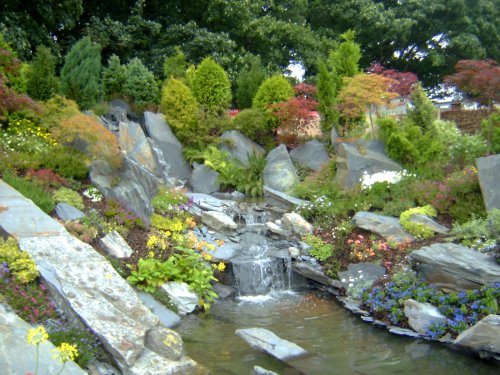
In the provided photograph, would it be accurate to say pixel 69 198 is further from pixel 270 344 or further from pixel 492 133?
pixel 492 133

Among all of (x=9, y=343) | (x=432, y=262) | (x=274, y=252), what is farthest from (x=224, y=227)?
(x=9, y=343)

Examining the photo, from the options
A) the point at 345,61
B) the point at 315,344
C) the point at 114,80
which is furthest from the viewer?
the point at 345,61

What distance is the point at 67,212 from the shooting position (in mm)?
8406

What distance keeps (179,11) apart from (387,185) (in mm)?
13159

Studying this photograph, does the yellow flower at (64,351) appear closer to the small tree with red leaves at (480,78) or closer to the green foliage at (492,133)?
the green foliage at (492,133)

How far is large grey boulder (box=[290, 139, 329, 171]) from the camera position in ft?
45.0

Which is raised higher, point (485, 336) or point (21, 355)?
point (21, 355)

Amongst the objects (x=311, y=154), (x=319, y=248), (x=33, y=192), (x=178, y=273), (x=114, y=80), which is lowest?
(x=319, y=248)

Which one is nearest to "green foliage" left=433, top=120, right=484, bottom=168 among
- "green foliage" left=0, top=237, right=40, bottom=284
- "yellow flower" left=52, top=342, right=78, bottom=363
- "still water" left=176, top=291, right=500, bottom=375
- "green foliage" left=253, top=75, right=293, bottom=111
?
"green foliage" left=253, top=75, right=293, bottom=111

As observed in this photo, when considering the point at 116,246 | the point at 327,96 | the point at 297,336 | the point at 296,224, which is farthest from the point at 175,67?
the point at 297,336

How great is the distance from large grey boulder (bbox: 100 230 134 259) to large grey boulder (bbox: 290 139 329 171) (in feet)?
22.1

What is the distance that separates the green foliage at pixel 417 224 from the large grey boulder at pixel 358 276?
113cm

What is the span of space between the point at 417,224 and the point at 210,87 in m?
7.74

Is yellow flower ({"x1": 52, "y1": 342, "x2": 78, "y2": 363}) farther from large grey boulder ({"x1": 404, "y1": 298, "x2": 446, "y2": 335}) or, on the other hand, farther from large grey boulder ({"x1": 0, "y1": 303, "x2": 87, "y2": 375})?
large grey boulder ({"x1": 404, "y1": 298, "x2": 446, "y2": 335})
